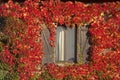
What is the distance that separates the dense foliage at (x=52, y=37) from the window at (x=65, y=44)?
31 cm

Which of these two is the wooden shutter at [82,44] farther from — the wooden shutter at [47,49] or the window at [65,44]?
the wooden shutter at [47,49]

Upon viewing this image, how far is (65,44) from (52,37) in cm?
67

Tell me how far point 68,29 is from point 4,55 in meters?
2.42

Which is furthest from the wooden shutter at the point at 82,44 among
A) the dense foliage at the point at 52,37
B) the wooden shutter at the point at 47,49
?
the wooden shutter at the point at 47,49

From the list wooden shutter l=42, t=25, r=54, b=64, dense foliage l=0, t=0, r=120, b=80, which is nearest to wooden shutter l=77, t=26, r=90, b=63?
dense foliage l=0, t=0, r=120, b=80

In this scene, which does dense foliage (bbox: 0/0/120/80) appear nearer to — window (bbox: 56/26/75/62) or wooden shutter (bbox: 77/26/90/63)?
wooden shutter (bbox: 77/26/90/63)

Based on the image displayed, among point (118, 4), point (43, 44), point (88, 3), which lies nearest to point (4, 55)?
point (43, 44)

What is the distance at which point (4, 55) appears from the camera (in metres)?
11.9

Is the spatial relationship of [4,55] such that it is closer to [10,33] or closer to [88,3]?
[10,33]

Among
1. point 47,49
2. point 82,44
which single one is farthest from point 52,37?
point 82,44

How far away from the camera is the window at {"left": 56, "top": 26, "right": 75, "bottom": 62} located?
1256 cm

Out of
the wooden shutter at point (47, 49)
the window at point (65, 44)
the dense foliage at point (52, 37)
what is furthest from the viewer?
the window at point (65, 44)

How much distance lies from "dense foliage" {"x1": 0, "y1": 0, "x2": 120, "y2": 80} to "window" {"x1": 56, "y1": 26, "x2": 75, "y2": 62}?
0.31 meters

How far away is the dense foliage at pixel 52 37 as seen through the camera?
1188cm
